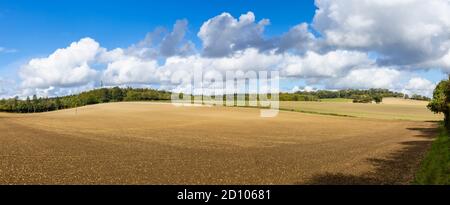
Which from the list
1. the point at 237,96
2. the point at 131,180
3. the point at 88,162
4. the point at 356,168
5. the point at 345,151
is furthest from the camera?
the point at 237,96

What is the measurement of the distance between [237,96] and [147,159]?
135 metres

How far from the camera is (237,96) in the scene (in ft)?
541

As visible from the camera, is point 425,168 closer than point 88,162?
Yes

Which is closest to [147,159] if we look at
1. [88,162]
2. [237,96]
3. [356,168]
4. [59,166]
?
[88,162]

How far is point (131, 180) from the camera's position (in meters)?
21.5
